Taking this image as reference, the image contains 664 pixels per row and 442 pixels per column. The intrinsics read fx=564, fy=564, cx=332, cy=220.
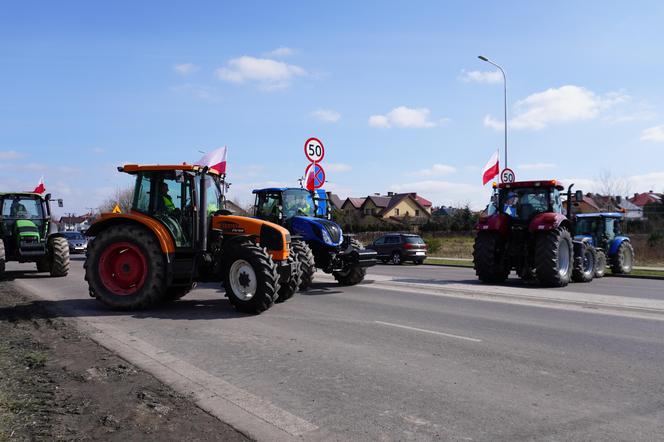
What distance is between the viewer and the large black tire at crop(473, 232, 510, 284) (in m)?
15.9

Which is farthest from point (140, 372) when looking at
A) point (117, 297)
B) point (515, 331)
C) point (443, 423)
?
point (515, 331)

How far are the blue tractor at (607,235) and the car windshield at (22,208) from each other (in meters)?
18.3

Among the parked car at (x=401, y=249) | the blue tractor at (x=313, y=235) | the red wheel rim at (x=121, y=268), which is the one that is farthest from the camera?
the parked car at (x=401, y=249)

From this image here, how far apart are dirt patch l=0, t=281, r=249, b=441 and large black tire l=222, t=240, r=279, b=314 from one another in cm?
284

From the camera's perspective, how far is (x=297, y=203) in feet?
49.5

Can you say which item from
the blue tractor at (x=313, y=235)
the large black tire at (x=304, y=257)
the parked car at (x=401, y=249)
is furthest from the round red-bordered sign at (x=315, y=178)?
the parked car at (x=401, y=249)

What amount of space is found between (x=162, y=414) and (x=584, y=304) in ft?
30.2

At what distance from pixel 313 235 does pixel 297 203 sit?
4.67ft

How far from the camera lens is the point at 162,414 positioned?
4828mm

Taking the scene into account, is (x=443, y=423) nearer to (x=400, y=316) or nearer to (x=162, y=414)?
(x=162, y=414)

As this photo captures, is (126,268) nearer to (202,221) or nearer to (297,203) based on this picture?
(202,221)

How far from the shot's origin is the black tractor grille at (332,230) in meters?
14.1

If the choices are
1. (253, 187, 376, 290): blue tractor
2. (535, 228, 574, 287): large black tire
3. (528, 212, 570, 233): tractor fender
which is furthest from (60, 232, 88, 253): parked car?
(535, 228, 574, 287): large black tire

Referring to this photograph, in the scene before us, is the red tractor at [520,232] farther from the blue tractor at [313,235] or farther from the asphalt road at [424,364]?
the asphalt road at [424,364]
